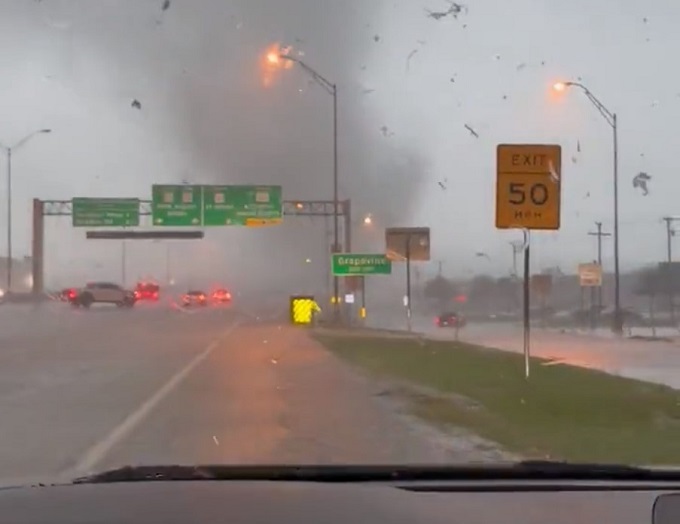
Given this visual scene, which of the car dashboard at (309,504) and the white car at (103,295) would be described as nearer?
the car dashboard at (309,504)

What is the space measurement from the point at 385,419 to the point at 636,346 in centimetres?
2330

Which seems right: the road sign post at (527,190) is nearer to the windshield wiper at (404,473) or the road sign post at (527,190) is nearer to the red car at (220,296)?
the windshield wiper at (404,473)

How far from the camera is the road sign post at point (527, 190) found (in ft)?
54.4

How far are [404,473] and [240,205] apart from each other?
4854 cm

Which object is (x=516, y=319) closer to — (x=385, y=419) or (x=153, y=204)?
(x=153, y=204)

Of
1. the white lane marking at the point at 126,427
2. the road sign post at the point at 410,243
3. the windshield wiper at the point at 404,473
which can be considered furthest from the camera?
the road sign post at the point at 410,243

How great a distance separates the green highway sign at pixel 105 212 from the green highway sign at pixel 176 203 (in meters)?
2.03

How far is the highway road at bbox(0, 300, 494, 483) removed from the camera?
11.5 meters

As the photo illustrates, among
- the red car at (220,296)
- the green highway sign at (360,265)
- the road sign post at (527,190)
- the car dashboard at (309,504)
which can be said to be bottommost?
the red car at (220,296)

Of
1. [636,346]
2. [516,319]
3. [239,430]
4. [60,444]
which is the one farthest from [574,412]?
[516,319]

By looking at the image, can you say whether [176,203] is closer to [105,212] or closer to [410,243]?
[105,212]

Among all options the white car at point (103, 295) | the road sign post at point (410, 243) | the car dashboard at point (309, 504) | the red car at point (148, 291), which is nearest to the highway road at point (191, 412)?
the car dashboard at point (309, 504)

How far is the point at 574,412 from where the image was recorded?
15.7 meters

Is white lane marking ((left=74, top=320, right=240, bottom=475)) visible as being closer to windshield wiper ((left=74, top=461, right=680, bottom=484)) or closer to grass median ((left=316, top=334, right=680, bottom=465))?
windshield wiper ((left=74, top=461, right=680, bottom=484))
